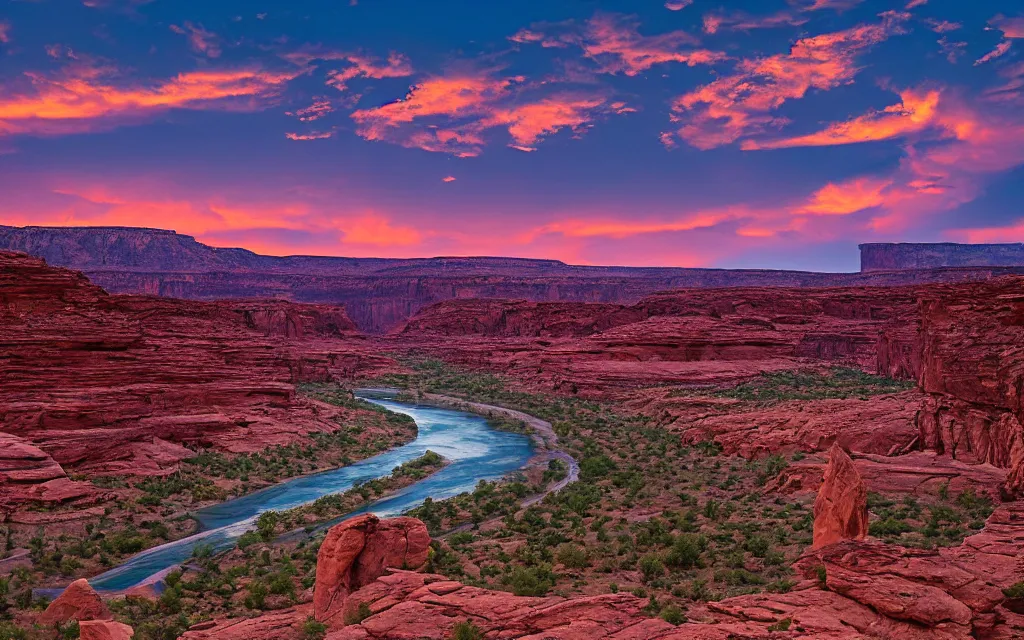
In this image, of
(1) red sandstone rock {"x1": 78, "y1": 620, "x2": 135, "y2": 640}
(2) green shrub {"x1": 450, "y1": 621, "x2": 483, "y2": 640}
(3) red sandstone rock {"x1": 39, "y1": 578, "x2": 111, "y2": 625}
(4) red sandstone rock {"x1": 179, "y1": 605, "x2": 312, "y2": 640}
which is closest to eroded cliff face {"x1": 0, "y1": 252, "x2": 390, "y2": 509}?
(3) red sandstone rock {"x1": 39, "y1": 578, "x2": 111, "y2": 625}

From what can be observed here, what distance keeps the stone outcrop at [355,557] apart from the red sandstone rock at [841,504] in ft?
29.8

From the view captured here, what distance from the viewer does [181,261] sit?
182 metres

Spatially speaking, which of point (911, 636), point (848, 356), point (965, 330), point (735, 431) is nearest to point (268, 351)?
point (735, 431)

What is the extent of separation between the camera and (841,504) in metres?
14.9

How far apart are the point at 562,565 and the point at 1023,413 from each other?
39.2 ft

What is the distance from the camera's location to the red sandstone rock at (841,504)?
1470 cm

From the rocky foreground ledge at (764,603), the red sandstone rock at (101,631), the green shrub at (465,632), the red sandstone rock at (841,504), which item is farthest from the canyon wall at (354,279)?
the green shrub at (465,632)

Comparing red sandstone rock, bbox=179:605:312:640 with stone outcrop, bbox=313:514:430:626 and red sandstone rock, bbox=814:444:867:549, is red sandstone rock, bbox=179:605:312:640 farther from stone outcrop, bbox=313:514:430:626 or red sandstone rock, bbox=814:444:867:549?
red sandstone rock, bbox=814:444:867:549

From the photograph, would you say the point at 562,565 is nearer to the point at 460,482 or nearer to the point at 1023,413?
the point at 1023,413

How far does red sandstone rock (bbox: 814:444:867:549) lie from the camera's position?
1470 cm

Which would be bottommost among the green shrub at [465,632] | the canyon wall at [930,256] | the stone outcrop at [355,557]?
the stone outcrop at [355,557]

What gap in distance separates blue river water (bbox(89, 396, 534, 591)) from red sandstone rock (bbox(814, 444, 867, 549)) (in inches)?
654

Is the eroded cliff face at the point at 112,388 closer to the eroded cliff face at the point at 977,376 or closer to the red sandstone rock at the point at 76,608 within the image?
the red sandstone rock at the point at 76,608

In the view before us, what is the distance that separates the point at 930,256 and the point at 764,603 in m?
192
